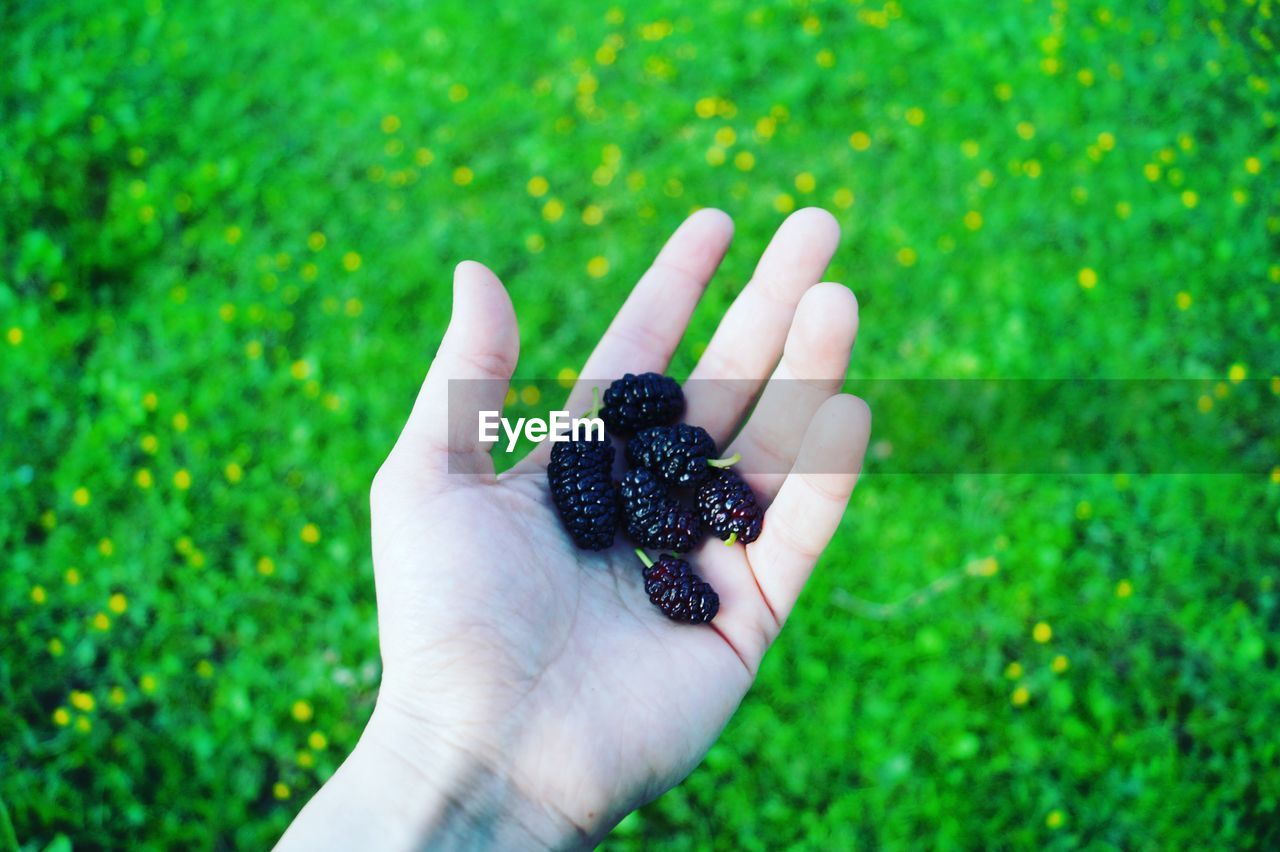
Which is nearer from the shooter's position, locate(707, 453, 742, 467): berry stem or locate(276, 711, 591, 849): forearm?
locate(276, 711, 591, 849): forearm

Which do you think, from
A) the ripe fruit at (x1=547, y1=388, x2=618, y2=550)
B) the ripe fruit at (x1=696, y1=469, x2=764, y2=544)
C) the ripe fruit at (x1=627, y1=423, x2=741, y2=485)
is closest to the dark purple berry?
the ripe fruit at (x1=547, y1=388, x2=618, y2=550)

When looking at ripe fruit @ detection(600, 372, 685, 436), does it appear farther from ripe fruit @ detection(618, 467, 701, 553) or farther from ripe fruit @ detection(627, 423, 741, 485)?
ripe fruit @ detection(618, 467, 701, 553)

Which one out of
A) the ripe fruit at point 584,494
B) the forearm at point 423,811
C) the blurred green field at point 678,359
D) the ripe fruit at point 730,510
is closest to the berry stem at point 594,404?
the ripe fruit at point 584,494

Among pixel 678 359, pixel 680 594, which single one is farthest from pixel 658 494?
pixel 678 359

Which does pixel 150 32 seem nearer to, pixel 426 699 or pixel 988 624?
pixel 426 699

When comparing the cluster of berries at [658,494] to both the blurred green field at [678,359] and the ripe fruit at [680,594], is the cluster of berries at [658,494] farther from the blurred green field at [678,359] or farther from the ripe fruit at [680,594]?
the blurred green field at [678,359]
